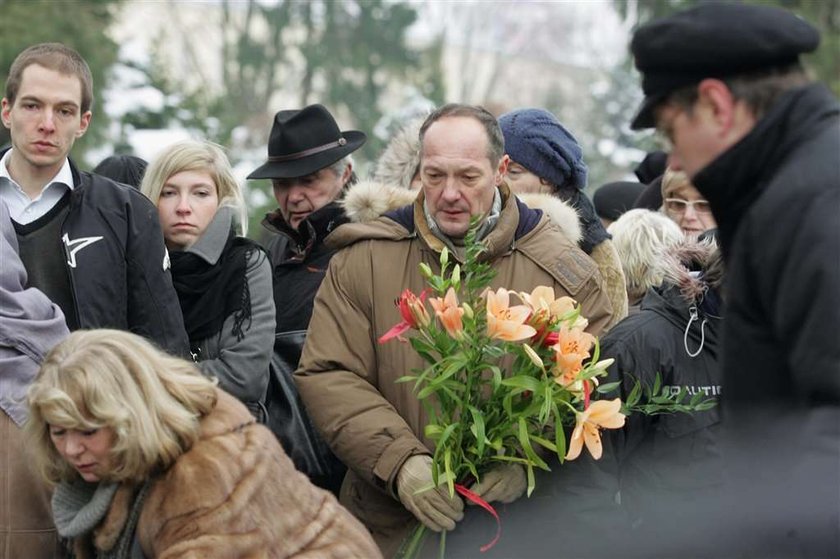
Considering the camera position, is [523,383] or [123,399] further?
[523,383]

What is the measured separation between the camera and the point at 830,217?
2.66 m

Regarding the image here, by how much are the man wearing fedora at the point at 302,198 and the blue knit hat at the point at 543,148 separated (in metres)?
0.73

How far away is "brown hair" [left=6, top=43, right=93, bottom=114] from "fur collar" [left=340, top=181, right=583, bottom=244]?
3.59 ft

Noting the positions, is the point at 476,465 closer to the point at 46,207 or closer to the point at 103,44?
the point at 46,207

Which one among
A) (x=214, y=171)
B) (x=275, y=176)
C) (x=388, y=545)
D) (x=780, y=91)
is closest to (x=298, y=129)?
(x=275, y=176)

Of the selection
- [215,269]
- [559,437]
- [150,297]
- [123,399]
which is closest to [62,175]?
[150,297]

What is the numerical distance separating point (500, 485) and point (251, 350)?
1.16 m

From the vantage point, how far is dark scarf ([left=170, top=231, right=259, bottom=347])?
525 cm

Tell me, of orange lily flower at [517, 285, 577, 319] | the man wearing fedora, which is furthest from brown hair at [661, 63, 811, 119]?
the man wearing fedora

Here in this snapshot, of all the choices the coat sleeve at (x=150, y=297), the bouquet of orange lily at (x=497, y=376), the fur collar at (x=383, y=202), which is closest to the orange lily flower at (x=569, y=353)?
the bouquet of orange lily at (x=497, y=376)

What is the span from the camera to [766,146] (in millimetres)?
2855

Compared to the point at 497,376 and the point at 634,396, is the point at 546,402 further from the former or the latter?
the point at 634,396

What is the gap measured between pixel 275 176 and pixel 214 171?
59 centimetres

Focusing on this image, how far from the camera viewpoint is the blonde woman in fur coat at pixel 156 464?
13.3 ft
